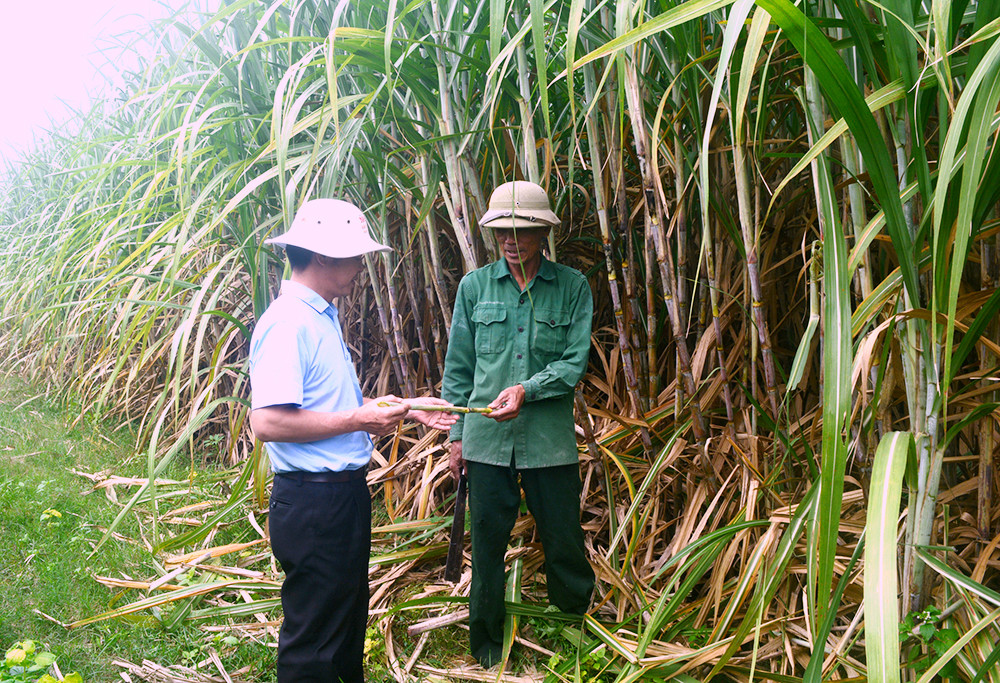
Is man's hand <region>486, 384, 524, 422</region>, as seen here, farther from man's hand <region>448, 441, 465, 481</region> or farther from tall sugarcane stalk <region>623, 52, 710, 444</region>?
tall sugarcane stalk <region>623, 52, 710, 444</region>

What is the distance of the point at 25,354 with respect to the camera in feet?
19.6

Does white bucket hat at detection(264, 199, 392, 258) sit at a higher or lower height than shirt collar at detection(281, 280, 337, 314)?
higher

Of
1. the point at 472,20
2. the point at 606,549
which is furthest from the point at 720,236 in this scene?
the point at 606,549

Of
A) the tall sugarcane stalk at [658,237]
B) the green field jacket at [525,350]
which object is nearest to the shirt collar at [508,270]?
the green field jacket at [525,350]

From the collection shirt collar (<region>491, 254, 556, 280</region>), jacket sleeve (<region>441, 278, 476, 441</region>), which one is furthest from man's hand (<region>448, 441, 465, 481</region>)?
shirt collar (<region>491, 254, 556, 280</region>)

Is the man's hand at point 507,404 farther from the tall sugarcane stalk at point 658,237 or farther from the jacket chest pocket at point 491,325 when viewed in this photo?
the tall sugarcane stalk at point 658,237

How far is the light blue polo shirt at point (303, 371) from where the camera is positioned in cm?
150

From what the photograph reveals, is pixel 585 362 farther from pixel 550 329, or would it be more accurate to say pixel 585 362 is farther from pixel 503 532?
pixel 503 532

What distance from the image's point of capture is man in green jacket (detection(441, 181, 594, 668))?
195cm

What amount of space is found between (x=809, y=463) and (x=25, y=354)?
6391mm

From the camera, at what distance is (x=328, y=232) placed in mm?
1584

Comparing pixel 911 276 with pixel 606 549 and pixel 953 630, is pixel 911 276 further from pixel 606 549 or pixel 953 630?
pixel 606 549

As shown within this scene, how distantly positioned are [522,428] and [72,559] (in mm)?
1935

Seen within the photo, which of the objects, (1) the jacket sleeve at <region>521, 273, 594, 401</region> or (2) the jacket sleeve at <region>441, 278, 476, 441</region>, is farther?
(2) the jacket sleeve at <region>441, 278, 476, 441</region>
